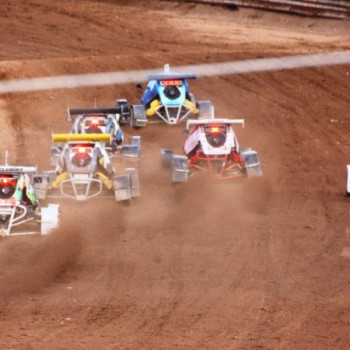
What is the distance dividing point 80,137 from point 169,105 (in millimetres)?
6363

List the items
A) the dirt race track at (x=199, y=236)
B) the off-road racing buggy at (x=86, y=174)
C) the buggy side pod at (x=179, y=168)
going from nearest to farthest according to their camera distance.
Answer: the dirt race track at (x=199, y=236), the off-road racing buggy at (x=86, y=174), the buggy side pod at (x=179, y=168)

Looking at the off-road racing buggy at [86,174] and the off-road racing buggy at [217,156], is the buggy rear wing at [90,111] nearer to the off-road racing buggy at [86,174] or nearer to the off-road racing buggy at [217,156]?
the off-road racing buggy at [217,156]

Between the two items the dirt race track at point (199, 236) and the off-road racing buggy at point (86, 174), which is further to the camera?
the off-road racing buggy at point (86, 174)

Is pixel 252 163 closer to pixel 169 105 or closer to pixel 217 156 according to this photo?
pixel 217 156

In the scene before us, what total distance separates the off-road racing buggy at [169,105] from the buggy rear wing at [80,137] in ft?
19.1

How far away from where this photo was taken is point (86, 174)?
3059cm

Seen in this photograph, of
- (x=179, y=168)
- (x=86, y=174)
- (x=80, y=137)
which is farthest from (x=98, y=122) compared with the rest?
(x=86, y=174)

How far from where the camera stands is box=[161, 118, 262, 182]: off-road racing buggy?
32.5 m

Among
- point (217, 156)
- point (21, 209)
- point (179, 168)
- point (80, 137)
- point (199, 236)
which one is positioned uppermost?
point (80, 137)

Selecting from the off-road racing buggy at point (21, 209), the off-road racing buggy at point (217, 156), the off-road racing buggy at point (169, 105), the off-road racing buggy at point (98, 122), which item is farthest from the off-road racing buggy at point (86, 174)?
the off-road racing buggy at point (169, 105)

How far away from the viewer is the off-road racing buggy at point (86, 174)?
30.6m

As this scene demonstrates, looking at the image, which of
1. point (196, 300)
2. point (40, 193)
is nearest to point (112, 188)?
point (40, 193)

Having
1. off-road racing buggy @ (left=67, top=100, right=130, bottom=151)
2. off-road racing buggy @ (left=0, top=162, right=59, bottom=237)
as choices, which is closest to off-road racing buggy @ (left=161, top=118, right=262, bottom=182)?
off-road racing buggy @ (left=67, top=100, right=130, bottom=151)

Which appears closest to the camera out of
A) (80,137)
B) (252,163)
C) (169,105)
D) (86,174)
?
(86,174)
